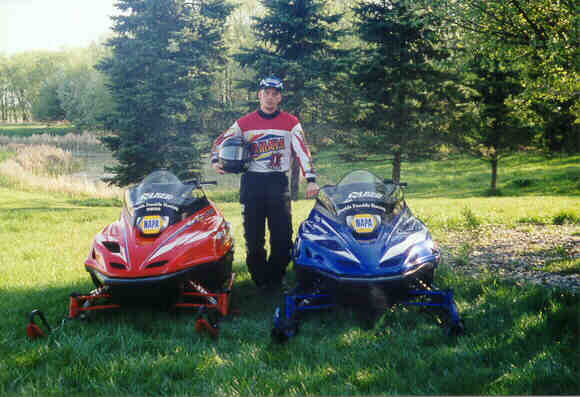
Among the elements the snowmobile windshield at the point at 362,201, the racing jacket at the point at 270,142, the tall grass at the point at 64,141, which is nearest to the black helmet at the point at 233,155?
the racing jacket at the point at 270,142

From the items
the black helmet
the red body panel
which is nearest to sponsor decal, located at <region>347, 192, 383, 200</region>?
the black helmet

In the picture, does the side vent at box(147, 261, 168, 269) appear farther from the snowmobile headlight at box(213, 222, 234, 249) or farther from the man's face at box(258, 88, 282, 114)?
the man's face at box(258, 88, 282, 114)

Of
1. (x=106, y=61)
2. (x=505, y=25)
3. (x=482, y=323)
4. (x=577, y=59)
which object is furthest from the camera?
(x=106, y=61)

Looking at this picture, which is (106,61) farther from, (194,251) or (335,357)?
(335,357)

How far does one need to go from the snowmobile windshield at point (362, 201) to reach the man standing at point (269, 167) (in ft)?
1.31

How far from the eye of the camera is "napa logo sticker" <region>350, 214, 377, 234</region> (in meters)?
3.87

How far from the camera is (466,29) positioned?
7785 millimetres

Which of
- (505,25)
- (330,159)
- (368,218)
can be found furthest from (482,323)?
(330,159)

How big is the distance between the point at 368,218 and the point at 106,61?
17457 millimetres

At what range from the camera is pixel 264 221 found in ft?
16.3

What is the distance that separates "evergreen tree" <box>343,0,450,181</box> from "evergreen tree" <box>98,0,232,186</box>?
6217mm

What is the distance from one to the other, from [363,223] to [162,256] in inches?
67.3

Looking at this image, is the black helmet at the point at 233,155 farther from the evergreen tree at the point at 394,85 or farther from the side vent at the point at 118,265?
the evergreen tree at the point at 394,85

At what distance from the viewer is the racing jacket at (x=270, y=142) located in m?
4.86
